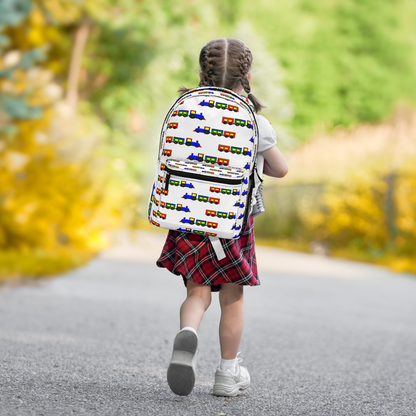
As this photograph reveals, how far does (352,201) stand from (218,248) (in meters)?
10.9

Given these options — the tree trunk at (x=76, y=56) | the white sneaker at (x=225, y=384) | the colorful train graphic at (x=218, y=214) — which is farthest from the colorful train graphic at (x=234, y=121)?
the tree trunk at (x=76, y=56)

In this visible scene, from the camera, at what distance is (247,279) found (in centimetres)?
299

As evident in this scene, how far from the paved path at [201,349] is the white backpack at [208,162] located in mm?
743

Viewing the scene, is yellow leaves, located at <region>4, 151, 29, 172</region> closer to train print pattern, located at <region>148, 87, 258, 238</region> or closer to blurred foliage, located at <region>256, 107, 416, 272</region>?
train print pattern, located at <region>148, 87, 258, 238</region>

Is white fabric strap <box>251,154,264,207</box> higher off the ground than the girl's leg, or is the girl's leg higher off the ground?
white fabric strap <box>251,154,264,207</box>

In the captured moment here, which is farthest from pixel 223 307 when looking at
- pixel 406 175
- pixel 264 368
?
pixel 406 175

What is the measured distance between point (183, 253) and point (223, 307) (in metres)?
0.32

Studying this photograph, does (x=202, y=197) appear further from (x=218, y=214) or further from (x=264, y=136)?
(x=264, y=136)

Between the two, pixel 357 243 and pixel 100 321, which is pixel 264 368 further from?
pixel 357 243

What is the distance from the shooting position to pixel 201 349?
434 centimetres

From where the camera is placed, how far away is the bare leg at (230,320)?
3.07m

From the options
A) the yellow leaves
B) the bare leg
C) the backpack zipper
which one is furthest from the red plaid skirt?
the yellow leaves

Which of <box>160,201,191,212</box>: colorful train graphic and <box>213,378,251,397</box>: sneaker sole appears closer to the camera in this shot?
<box>160,201,191,212</box>: colorful train graphic

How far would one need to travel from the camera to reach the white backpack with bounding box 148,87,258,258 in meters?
2.83
